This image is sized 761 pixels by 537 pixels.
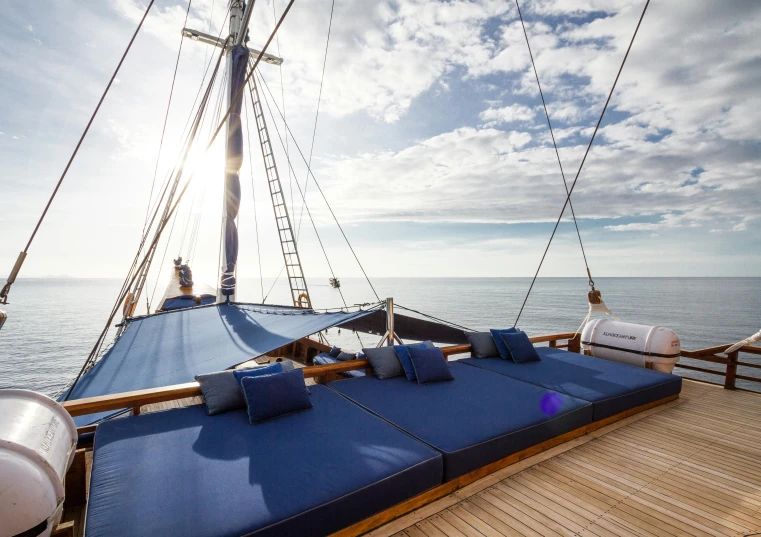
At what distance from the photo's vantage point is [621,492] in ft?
7.90

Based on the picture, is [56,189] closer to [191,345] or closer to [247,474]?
[191,345]

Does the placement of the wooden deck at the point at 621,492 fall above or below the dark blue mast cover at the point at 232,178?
below

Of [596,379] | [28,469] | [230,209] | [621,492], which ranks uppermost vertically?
[230,209]

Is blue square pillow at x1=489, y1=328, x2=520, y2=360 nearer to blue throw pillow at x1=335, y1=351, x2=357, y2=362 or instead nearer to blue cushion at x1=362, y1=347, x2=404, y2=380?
blue cushion at x1=362, y1=347, x2=404, y2=380

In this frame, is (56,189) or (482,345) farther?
(482,345)

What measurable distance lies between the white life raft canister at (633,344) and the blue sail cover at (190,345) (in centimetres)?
387

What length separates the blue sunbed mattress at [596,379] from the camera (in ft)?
11.5

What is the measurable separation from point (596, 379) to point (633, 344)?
152 cm

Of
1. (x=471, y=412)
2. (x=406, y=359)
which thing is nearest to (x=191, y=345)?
(x=406, y=359)

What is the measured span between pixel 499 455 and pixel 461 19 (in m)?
4.52

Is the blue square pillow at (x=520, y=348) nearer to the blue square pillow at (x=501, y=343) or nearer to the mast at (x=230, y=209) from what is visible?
the blue square pillow at (x=501, y=343)

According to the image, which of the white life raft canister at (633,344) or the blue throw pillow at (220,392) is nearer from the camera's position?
the blue throw pillow at (220,392)

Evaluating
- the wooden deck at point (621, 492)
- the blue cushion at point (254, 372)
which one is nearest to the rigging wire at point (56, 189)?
the blue cushion at point (254, 372)

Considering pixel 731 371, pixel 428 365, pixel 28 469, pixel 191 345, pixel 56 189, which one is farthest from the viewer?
pixel 731 371
